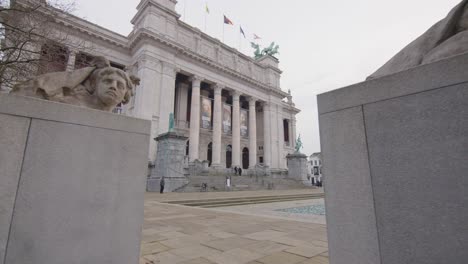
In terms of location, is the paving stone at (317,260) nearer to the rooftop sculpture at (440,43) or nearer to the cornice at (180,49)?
the rooftop sculpture at (440,43)

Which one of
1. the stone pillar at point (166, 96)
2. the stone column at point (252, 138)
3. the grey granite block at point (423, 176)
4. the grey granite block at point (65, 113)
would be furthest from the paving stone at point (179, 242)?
the stone column at point (252, 138)

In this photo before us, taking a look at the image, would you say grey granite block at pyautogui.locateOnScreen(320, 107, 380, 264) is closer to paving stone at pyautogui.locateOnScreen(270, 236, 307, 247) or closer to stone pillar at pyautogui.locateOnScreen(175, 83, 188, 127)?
paving stone at pyautogui.locateOnScreen(270, 236, 307, 247)

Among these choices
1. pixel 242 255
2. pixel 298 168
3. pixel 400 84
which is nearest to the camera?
pixel 400 84

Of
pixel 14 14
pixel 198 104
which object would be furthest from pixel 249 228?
pixel 198 104

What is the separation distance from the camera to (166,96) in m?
26.0

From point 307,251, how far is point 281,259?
550 mm

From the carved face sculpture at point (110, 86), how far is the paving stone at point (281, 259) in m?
2.57

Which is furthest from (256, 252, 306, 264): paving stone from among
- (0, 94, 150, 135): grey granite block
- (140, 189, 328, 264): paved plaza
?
(0, 94, 150, 135): grey granite block

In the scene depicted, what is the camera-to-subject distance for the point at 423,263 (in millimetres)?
1524

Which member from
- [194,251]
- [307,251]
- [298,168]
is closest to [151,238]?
[194,251]

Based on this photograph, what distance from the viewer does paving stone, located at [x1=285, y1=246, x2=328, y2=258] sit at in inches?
123

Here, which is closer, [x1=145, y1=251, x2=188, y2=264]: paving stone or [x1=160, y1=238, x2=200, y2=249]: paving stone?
[x1=145, y1=251, x2=188, y2=264]: paving stone

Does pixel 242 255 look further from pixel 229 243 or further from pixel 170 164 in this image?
pixel 170 164

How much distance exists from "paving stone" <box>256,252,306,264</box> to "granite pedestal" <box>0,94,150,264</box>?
1.54 metres
